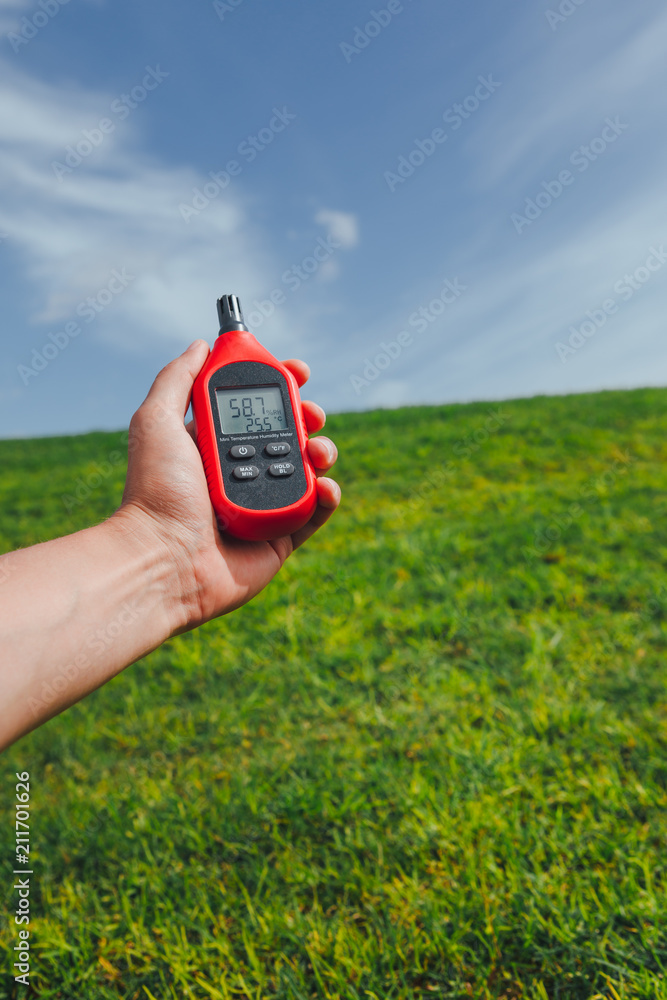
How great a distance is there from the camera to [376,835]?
2428mm

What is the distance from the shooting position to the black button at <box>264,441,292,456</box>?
2203 millimetres

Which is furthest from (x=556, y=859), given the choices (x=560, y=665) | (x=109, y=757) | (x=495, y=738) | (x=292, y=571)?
(x=292, y=571)

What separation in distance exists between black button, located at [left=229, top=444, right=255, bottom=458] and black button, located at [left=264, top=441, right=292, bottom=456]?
0.17ft

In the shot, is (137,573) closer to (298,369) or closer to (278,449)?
(278,449)

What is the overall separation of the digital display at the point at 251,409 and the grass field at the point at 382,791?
149 cm

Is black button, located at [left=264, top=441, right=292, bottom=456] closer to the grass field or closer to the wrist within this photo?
the wrist

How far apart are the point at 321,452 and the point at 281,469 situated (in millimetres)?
163

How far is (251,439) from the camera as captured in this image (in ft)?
7.29

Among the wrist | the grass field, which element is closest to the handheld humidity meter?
the wrist

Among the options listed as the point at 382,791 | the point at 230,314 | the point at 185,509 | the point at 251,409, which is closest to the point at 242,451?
the point at 251,409

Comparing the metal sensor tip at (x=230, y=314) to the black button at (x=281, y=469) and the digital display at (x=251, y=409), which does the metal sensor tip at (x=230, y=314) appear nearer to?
the digital display at (x=251, y=409)

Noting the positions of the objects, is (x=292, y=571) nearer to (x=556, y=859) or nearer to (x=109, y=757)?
(x=109, y=757)

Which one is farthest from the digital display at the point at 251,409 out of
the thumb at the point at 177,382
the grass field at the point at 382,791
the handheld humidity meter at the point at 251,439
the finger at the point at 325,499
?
the grass field at the point at 382,791

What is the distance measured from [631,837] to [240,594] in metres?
1.65
